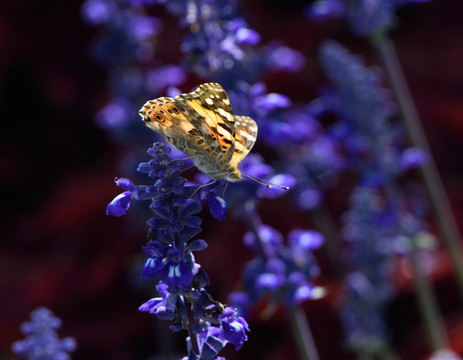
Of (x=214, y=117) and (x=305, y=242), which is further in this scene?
(x=305, y=242)

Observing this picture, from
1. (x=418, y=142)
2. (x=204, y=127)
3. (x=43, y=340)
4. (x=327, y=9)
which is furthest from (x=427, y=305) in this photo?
(x=43, y=340)

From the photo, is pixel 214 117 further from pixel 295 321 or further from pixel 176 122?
pixel 295 321

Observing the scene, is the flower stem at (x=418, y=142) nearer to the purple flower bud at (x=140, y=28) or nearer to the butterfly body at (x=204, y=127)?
the purple flower bud at (x=140, y=28)

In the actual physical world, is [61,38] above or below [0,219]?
above

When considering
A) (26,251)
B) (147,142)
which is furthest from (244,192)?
(26,251)

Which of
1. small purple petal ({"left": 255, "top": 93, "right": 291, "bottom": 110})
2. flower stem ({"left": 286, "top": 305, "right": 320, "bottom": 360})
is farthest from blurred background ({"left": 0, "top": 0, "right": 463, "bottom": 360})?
flower stem ({"left": 286, "top": 305, "right": 320, "bottom": 360})

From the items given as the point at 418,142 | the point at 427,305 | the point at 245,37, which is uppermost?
the point at 245,37

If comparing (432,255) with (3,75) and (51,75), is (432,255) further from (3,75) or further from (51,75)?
(3,75)

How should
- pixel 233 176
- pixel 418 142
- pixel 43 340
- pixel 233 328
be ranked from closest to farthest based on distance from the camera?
pixel 233 328, pixel 43 340, pixel 233 176, pixel 418 142

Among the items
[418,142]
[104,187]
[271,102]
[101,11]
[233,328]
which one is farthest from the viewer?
[104,187]
